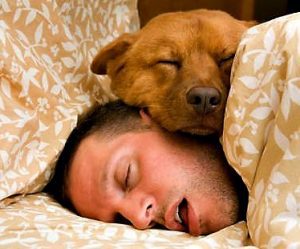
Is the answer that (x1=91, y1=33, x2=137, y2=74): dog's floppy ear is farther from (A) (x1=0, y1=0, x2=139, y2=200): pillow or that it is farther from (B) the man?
(B) the man

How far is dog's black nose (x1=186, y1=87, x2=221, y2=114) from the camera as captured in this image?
1.52m

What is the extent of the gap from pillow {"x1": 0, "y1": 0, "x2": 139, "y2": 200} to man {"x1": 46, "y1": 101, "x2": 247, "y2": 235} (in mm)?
100

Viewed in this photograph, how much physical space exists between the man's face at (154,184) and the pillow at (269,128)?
5.5 inches

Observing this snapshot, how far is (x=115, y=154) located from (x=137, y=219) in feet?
0.71

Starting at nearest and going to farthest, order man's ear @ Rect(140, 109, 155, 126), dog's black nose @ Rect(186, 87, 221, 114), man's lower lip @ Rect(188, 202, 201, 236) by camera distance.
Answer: man's lower lip @ Rect(188, 202, 201, 236), dog's black nose @ Rect(186, 87, 221, 114), man's ear @ Rect(140, 109, 155, 126)

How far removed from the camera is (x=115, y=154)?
1557 mm

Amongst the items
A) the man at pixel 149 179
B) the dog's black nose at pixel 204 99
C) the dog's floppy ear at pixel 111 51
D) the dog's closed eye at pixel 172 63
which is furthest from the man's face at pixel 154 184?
the dog's floppy ear at pixel 111 51

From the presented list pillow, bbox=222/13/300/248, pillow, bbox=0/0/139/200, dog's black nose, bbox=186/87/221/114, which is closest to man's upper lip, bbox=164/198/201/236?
pillow, bbox=222/13/300/248

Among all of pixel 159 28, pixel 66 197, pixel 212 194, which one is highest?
pixel 159 28

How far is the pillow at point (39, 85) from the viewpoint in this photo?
158 cm

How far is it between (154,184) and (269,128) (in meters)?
0.34

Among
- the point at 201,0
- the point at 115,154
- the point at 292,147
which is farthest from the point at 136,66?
the point at 201,0

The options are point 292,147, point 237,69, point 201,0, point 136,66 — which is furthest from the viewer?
point 201,0

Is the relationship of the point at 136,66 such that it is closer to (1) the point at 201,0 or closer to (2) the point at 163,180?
(2) the point at 163,180
